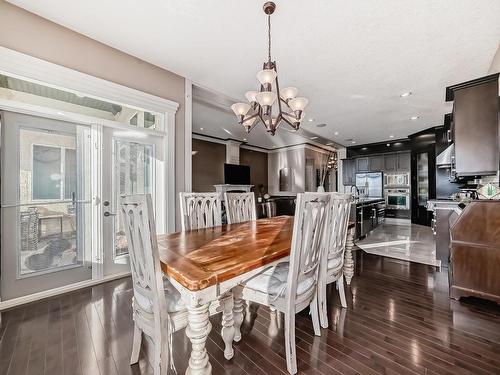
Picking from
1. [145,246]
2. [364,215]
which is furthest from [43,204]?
[364,215]

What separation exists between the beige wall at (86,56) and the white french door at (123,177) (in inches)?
11.9

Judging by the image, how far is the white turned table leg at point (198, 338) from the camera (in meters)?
1.07

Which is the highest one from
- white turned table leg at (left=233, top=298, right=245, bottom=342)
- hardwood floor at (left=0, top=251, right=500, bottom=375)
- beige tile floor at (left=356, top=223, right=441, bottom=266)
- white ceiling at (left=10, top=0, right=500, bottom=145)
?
white ceiling at (left=10, top=0, right=500, bottom=145)

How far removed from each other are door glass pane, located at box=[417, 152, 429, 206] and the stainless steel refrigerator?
4.07 ft

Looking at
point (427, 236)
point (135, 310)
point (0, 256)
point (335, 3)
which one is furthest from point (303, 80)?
point (427, 236)

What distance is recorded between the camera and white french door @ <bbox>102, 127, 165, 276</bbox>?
2.87 m

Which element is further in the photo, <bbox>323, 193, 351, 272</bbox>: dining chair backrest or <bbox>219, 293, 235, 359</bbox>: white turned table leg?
<bbox>323, 193, 351, 272</bbox>: dining chair backrest

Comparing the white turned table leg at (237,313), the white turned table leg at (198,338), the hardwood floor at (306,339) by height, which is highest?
the white turned table leg at (198,338)

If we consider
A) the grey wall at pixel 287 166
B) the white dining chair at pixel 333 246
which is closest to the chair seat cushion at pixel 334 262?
the white dining chair at pixel 333 246

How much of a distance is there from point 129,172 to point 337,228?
2710 mm

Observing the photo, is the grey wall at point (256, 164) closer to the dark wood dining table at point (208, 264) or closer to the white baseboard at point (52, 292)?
the white baseboard at point (52, 292)

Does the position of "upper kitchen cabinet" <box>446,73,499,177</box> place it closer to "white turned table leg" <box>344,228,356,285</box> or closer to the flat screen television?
"white turned table leg" <box>344,228,356,285</box>

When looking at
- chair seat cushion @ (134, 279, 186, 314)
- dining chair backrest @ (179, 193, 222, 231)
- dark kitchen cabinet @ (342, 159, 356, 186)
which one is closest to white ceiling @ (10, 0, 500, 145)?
dining chair backrest @ (179, 193, 222, 231)

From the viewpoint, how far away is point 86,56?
2627 millimetres
